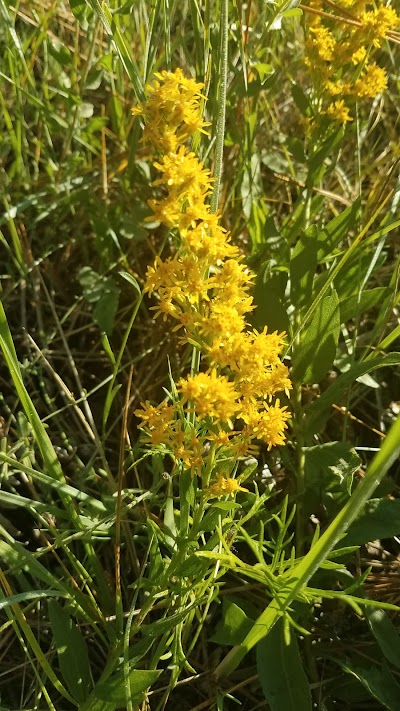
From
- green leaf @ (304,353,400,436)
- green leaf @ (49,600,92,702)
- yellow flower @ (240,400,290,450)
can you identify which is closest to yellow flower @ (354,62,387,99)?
green leaf @ (304,353,400,436)

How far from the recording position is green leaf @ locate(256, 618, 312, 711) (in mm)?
1145

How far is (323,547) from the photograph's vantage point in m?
0.94

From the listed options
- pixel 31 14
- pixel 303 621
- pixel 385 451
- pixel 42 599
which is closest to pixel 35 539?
pixel 42 599

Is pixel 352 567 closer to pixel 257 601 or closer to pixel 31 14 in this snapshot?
pixel 257 601

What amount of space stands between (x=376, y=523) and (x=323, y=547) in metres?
0.35

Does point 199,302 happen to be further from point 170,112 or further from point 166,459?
point 166,459

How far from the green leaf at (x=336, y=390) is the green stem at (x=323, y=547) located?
300mm

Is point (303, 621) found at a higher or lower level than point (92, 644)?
higher

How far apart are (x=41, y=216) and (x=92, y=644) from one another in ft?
3.23

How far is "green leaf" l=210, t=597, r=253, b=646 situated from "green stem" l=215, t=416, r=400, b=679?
0.07 ft

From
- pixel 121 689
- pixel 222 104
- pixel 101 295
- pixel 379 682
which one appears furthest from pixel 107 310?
pixel 379 682

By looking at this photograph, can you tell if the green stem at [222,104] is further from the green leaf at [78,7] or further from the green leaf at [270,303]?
the green leaf at [78,7]

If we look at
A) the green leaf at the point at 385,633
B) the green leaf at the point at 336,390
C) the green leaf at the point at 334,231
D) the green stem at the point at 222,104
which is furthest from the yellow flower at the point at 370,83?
the green leaf at the point at 385,633

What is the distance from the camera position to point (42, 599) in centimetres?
135
